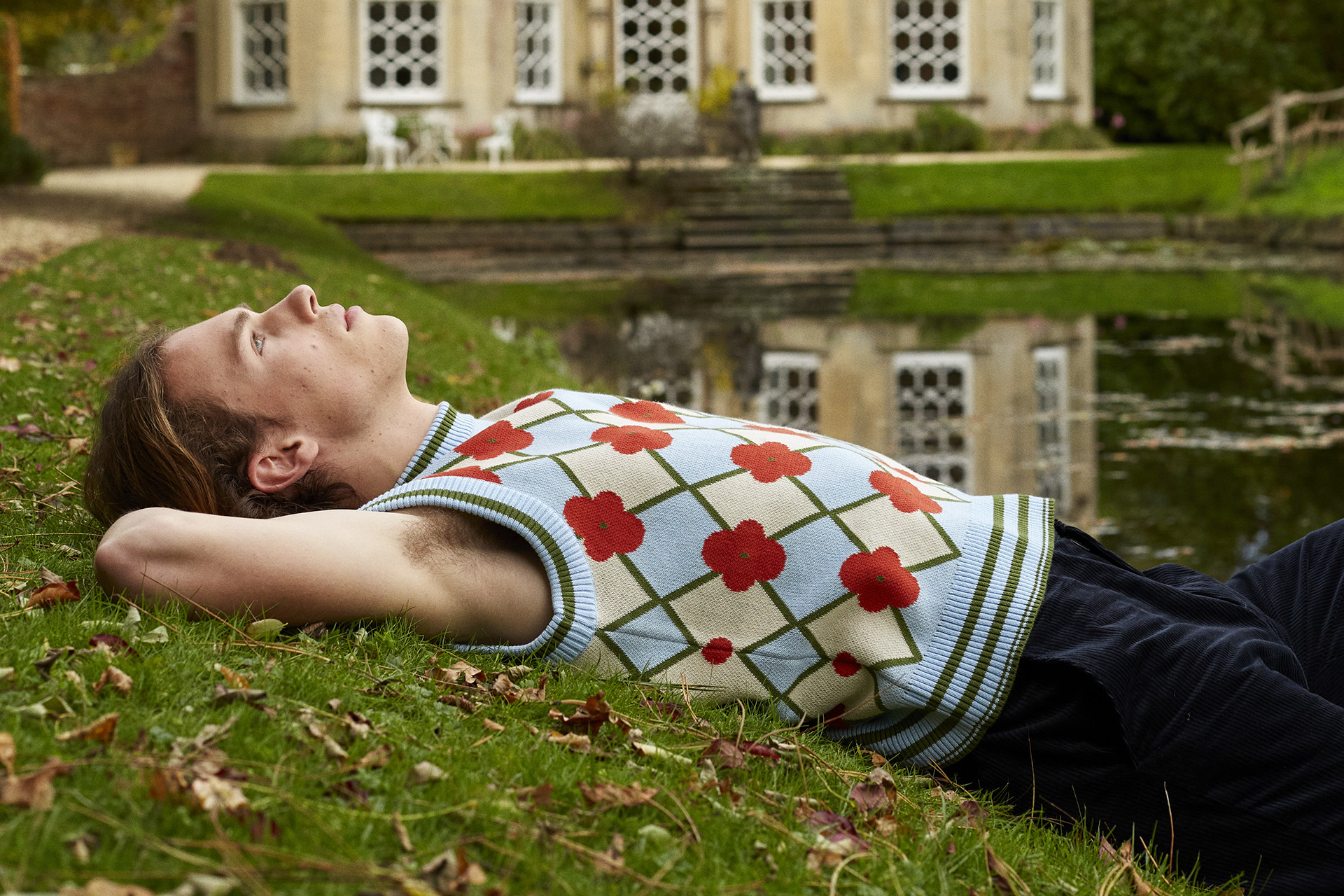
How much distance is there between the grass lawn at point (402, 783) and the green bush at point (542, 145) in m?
24.3

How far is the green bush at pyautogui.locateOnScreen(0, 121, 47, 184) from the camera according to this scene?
21.4 m

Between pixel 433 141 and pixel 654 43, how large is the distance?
5.39 metres

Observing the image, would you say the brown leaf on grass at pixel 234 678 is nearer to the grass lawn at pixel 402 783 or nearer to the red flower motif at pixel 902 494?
the grass lawn at pixel 402 783

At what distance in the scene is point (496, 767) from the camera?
2.08m

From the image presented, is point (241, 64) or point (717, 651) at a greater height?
point (241, 64)

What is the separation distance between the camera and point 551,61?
27.8 metres

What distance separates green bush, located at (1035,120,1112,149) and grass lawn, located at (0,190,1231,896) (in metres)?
27.2

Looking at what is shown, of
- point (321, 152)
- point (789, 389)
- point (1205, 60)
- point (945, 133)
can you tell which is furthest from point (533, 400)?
point (1205, 60)

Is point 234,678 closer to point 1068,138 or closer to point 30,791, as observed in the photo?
point 30,791

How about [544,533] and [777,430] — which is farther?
[777,430]

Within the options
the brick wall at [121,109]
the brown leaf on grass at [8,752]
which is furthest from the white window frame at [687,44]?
the brown leaf on grass at [8,752]

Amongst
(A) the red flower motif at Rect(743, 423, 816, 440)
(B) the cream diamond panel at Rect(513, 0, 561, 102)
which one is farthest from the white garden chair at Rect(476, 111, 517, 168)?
(A) the red flower motif at Rect(743, 423, 816, 440)

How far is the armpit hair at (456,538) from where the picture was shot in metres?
2.39

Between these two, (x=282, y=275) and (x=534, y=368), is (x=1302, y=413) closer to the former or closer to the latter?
(x=534, y=368)
